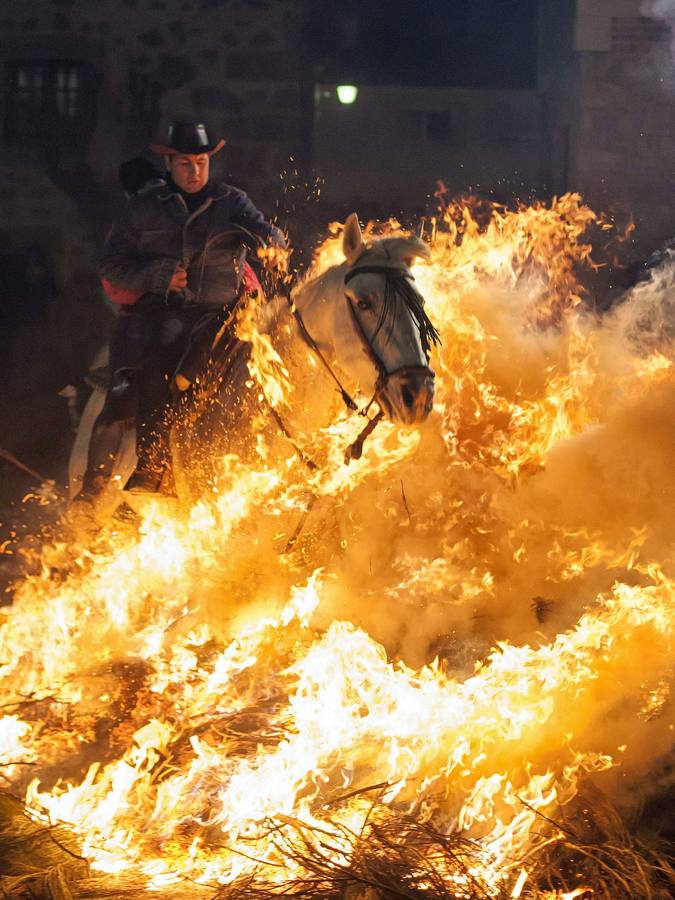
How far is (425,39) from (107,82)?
631 centimetres

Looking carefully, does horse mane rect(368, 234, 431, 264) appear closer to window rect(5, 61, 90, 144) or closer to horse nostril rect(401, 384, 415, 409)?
horse nostril rect(401, 384, 415, 409)

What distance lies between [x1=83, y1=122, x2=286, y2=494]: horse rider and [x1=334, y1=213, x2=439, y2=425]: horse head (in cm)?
139

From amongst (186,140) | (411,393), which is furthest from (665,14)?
(411,393)

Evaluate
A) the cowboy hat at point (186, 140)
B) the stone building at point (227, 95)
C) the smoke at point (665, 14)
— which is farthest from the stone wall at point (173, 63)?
the cowboy hat at point (186, 140)

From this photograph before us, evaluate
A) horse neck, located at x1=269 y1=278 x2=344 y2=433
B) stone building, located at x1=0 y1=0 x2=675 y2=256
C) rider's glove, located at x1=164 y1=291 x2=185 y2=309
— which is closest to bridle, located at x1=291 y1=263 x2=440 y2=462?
horse neck, located at x1=269 y1=278 x2=344 y2=433

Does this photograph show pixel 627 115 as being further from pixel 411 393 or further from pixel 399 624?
pixel 411 393

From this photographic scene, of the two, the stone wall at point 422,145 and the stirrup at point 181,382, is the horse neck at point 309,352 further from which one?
the stone wall at point 422,145

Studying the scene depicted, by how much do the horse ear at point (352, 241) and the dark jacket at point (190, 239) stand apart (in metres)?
1.74

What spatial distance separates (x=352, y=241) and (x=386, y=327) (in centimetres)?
60

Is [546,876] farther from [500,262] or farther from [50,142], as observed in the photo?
[50,142]

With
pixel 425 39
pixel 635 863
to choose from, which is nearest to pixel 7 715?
pixel 635 863

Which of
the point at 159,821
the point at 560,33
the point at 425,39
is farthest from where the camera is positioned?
the point at 425,39

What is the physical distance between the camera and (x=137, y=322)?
700cm

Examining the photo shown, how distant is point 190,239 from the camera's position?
23.9 ft
